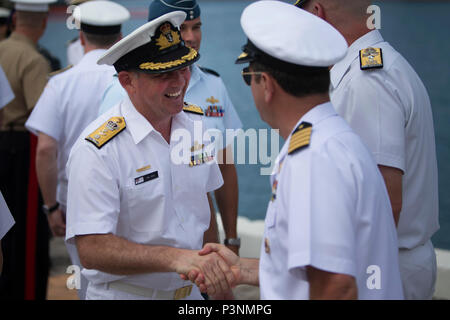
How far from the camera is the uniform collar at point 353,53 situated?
Result: 2303mm

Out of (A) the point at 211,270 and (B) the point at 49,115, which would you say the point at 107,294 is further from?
(B) the point at 49,115

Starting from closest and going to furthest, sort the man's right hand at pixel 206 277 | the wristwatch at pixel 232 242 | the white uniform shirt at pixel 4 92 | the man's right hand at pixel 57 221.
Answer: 1. the man's right hand at pixel 206 277
2. the wristwatch at pixel 232 242
3. the man's right hand at pixel 57 221
4. the white uniform shirt at pixel 4 92

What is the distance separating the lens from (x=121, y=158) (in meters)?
2.21

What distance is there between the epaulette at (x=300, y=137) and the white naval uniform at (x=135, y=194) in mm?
736

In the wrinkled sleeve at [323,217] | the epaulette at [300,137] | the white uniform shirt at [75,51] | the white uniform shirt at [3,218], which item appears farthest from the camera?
the white uniform shirt at [75,51]

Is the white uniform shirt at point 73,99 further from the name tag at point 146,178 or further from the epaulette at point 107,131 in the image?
the name tag at point 146,178

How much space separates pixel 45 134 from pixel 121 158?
1618 millimetres

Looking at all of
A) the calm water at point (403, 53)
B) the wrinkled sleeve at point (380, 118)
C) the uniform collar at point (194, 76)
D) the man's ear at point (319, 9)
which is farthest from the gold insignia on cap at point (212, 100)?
the calm water at point (403, 53)

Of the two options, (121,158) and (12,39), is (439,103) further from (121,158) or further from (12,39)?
(121,158)

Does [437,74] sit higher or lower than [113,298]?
lower

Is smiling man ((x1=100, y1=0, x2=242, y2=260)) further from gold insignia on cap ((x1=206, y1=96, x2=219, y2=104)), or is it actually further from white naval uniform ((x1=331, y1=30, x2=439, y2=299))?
white naval uniform ((x1=331, y1=30, x2=439, y2=299))

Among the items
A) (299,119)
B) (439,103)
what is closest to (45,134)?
(299,119)

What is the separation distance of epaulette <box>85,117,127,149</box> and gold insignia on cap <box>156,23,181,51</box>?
0.31 m
